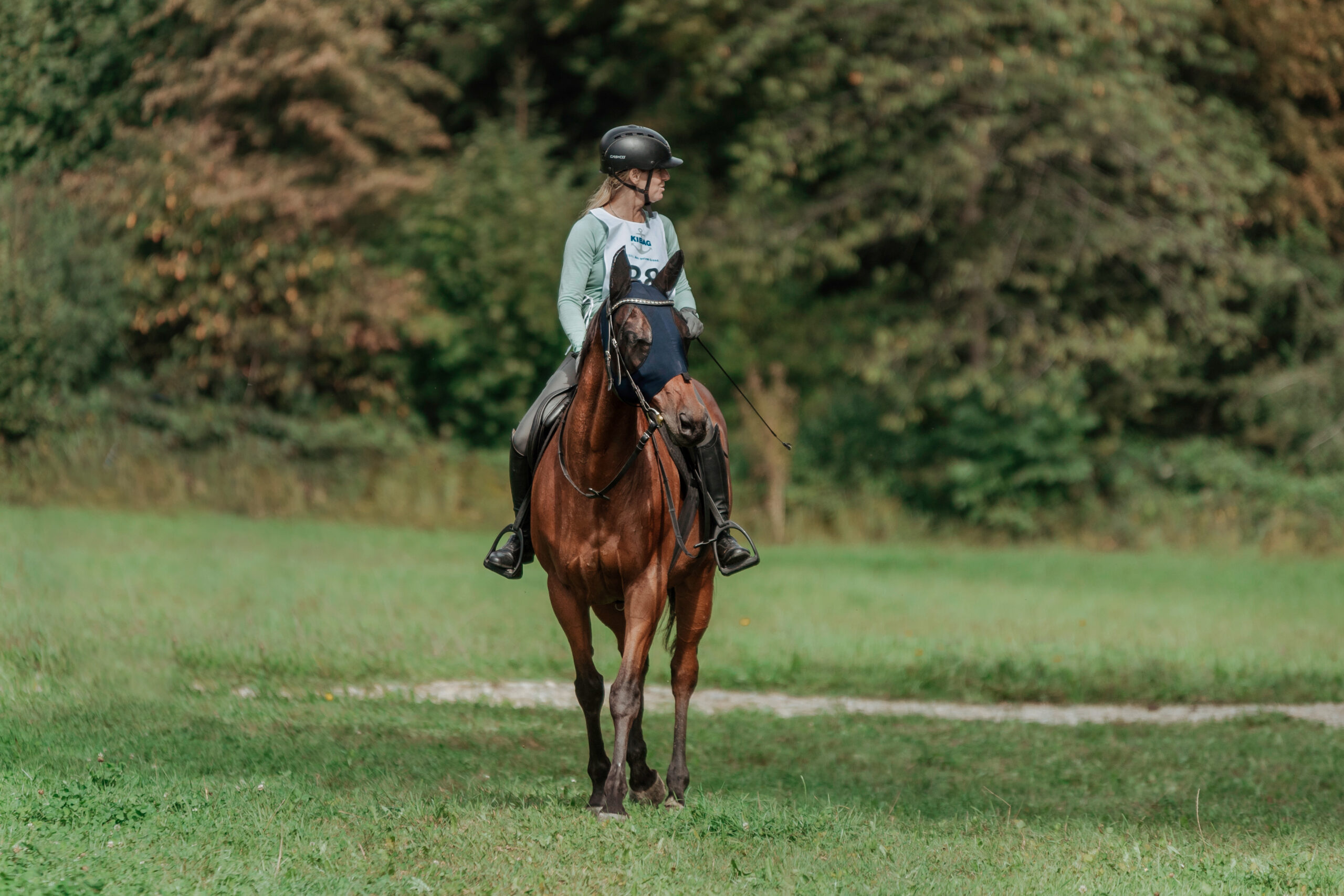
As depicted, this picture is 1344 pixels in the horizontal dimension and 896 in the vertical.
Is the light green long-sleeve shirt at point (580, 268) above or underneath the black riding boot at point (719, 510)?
above

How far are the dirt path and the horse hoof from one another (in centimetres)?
374

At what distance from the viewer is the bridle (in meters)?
6.77

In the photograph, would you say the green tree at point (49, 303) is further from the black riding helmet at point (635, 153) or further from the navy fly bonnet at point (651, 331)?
the navy fly bonnet at point (651, 331)

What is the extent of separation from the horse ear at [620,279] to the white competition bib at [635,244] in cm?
71

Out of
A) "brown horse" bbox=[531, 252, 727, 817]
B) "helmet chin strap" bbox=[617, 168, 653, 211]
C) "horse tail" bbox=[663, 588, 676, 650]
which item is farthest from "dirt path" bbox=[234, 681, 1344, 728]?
"helmet chin strap" bbox=[617, 168, 653, 211]

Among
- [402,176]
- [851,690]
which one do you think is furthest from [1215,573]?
[402,176]

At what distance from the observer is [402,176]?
989 inches

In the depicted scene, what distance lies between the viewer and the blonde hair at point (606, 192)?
7703 mm

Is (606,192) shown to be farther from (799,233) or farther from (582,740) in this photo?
(799,233)

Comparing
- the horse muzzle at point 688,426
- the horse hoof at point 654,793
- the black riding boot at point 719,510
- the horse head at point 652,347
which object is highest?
the horse head at point 652,347

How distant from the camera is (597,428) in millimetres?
7246

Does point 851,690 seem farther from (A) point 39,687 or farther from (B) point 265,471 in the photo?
(B) point 265,471

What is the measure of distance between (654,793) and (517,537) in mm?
1652

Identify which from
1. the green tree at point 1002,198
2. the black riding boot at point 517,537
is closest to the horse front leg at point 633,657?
the black riding boot at point 517,537
